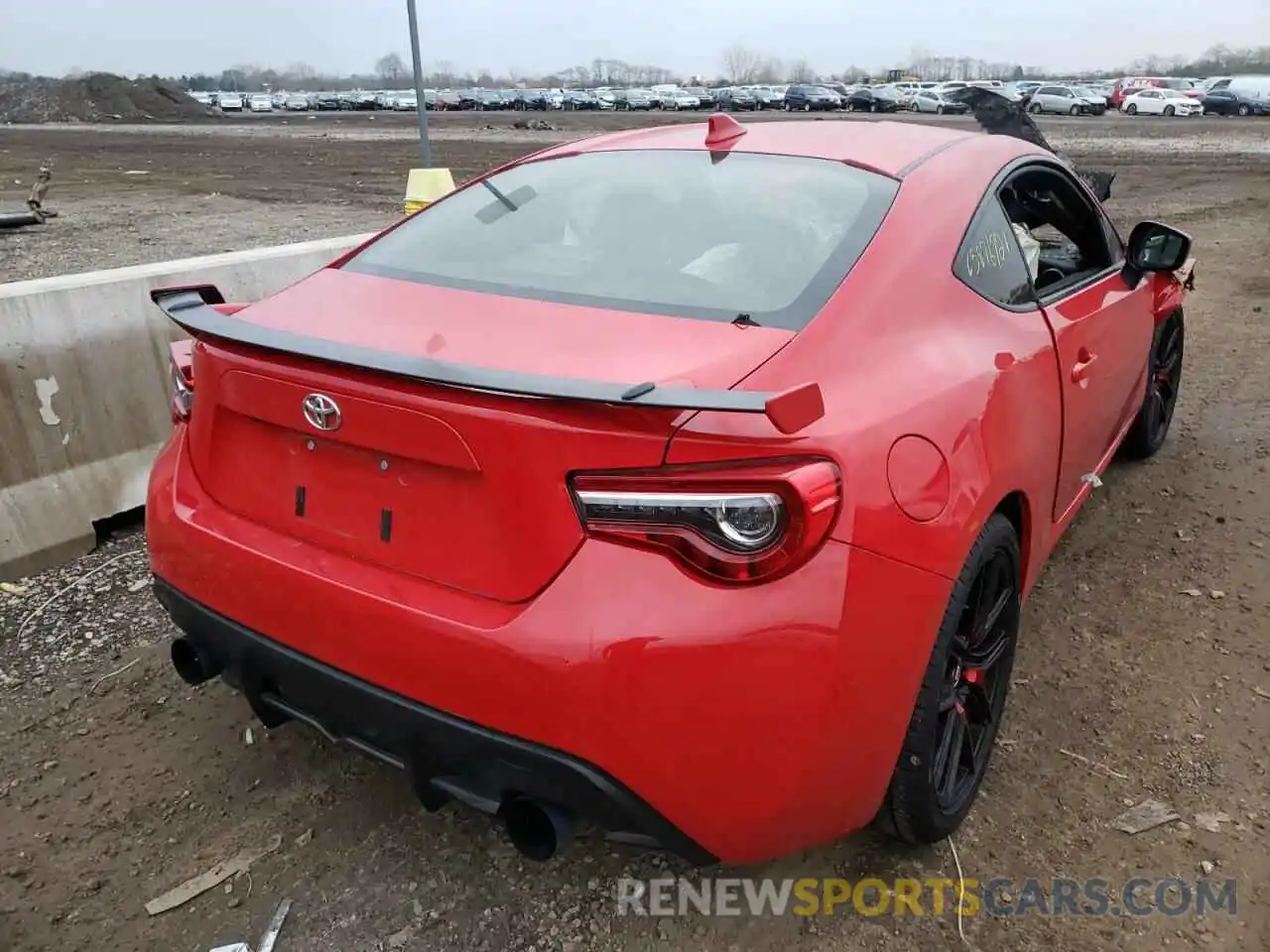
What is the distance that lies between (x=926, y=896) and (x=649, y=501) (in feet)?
4.14

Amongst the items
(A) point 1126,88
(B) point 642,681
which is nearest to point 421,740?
(B) point 642,681

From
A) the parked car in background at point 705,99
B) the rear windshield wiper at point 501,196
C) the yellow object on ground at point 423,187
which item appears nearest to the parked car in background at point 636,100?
the parked car in background at point 705,99

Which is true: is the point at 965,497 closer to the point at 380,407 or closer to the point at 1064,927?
the point at 1064,927

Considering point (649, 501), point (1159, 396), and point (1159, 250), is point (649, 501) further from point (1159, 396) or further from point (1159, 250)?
point (1159, 396)

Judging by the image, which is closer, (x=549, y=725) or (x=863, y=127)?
(x=549, y=725)

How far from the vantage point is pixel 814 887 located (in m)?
2.30

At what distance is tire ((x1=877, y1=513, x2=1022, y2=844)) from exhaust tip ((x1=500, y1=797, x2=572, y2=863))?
75cm

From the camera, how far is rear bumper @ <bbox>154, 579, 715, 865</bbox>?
177cm

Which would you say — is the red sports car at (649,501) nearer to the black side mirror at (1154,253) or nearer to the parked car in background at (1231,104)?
the black side mirror at (1154,253)

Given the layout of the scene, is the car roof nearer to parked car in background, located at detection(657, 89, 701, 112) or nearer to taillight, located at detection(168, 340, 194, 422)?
taillight, located at detection(168, 340, 194, 422)

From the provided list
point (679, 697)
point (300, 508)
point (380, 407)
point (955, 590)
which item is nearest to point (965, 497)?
point (955, 590)

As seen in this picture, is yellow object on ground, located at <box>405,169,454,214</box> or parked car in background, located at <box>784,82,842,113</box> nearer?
yellow object on ground, located at <box>405,169,454,214</box>

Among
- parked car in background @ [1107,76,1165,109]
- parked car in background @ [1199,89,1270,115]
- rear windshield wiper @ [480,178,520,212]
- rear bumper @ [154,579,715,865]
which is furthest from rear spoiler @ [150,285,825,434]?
parked car in background @ [1107,76,1165,109]

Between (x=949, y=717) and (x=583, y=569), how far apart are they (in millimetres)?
1120
